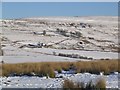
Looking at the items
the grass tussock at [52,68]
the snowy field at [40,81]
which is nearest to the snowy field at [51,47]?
the snowy field at [40,81]

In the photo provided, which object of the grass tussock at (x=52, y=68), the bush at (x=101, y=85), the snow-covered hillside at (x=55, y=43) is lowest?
the snow-covered hillside at (x=55, y=43)

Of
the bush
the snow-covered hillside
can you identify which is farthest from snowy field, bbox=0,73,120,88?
the snow-covered hillside

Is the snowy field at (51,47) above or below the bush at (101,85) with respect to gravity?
below

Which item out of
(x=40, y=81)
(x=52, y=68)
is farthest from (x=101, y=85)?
(x=52, y=68)

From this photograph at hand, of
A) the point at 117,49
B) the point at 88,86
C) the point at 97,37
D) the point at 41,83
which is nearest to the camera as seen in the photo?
the point at 88,86

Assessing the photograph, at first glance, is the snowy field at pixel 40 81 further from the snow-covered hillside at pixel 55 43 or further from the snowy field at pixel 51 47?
the snow-covered hillside at pixel 55 43

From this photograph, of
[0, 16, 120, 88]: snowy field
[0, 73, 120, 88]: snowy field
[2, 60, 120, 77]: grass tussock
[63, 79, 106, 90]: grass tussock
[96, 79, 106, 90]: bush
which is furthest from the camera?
[2, 60, 120, 77]: grass tussock

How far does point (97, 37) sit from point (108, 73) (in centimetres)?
1689

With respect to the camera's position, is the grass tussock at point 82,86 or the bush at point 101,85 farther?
the bush at point 101,85

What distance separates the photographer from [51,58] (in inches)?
840

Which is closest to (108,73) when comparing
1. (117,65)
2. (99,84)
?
(117,65)

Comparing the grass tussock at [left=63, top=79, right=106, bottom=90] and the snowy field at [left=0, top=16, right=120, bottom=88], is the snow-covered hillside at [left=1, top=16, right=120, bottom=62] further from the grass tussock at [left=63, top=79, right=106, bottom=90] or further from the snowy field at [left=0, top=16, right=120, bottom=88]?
the grass tussock at [left=63, top=79, right=106, bottom=90]

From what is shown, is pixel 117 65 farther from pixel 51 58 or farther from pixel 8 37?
pixel 8 37

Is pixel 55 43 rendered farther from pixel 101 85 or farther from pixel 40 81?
pixel 101 85
